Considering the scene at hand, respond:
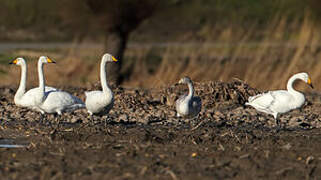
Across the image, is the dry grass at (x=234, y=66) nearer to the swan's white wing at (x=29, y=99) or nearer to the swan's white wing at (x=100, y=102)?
the swan's white wing at (x=100, y=102)

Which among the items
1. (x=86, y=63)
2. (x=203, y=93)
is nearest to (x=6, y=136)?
(x=203, y=93)

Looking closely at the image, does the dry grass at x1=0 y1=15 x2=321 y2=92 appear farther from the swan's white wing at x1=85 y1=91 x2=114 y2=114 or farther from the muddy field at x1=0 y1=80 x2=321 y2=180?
the swan's white wing at x1=85 y1=91 x2=114 y2=114

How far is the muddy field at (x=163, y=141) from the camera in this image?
7.62 m

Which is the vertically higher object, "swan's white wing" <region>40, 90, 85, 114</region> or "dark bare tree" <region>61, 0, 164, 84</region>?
"dark bare tree" <region>61, 0, 164, 84</region>

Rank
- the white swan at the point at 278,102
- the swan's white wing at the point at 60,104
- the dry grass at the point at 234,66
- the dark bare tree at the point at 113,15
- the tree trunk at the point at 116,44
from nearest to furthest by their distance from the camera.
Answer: the swan's white wing at the point at 60,104 < the white swan at the point at 278,102 < the dry grass at the point at 234,66 < the dark bare tree at the point at 113,15 < the tree trunk at the point at 116,44

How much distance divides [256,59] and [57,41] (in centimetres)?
2016

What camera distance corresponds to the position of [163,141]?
945 centimetres

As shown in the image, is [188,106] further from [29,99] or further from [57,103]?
[29,99]

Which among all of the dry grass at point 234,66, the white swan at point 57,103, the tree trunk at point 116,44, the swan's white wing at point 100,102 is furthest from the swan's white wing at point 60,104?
the tree trunk at point 116,44

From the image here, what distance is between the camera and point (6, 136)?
10.3m

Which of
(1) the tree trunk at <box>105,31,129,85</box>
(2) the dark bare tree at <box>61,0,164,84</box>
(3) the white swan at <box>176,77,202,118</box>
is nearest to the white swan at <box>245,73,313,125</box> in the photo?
(3) the white swan at <box>176,77,202,118</box>

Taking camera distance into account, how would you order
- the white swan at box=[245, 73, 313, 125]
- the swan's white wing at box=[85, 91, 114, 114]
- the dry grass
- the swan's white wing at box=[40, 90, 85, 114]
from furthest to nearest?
1. the dry grass
2. the white swan at box=[245, 73, 313, 125]
3. the swan's white wing at box=[40, 90, 85, 114]
4. the swan's white wing at box=[85, 91, 114, 114]

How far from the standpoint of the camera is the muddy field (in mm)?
7625

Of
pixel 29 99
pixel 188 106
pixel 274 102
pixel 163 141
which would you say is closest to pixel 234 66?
pixel 274 102
